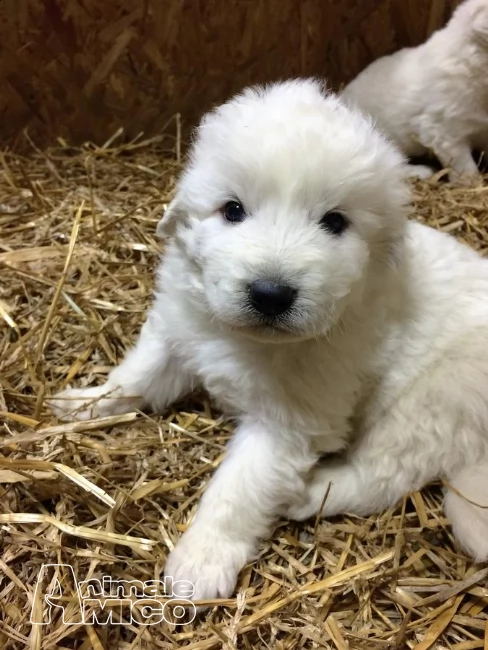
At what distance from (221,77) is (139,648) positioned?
10.3 feet

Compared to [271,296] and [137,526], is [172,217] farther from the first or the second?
[137,526]

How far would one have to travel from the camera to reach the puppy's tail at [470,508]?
2182mm

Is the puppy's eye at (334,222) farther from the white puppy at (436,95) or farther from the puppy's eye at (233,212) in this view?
the white puppy at (436,95)

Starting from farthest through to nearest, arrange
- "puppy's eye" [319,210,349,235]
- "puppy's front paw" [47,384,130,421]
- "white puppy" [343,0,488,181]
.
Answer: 1. "white puppy" [343,0,488,181]
2. "puppy's front paw" [47,384,130,421]
3. "puppy's eye" [319,210,349,235]

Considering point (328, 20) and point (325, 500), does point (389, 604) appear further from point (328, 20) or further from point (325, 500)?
point (328, 20)

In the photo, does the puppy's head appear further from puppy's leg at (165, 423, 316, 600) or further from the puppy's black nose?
puppy's leg at (165, 423, 316, 600)

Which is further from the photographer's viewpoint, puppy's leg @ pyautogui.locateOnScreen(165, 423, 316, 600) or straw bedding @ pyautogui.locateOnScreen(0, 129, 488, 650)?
puppy's leg @ pyautogui.locateOnScreen(165, 423, 316, 600)

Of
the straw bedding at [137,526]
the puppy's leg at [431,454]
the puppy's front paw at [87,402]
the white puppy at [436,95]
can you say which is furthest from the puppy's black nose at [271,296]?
the white puppy at [436,95]

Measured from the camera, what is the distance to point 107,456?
237 cm

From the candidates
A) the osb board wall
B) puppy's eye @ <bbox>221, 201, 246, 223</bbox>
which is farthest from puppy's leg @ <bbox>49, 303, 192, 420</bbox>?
the osb board wall

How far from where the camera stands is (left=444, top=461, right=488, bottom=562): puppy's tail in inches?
85.9

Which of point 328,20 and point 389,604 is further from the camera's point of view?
point 328,20

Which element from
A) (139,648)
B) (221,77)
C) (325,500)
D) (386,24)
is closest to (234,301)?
(325,500)

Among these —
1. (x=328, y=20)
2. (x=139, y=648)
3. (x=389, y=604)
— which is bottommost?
(x=139, y=648)
